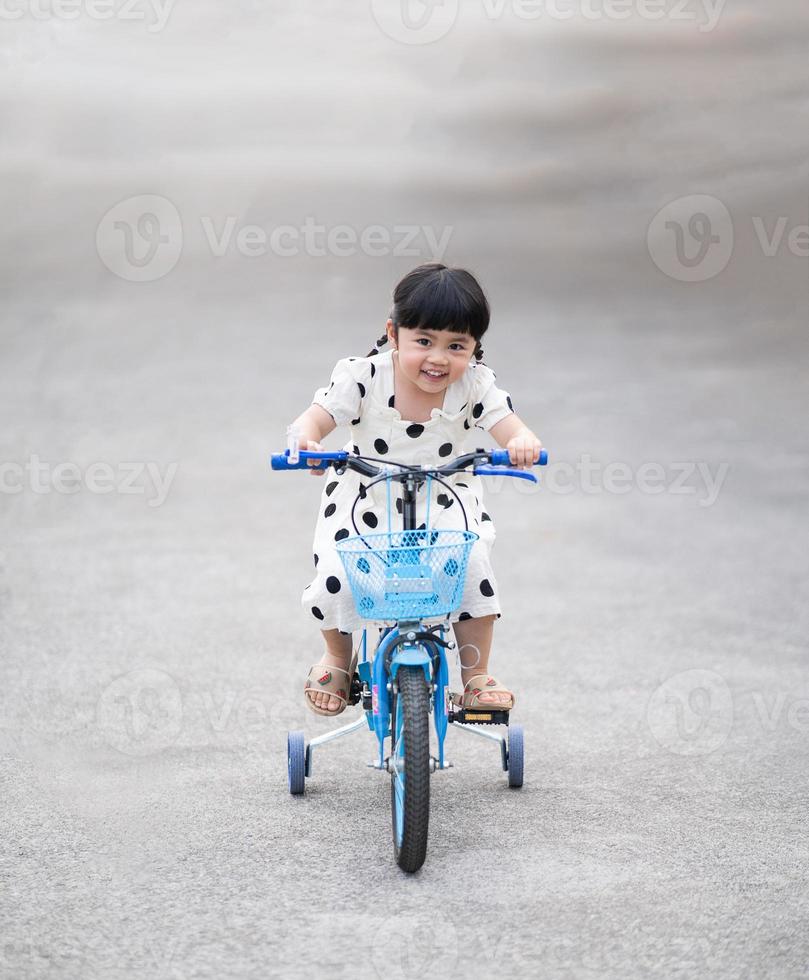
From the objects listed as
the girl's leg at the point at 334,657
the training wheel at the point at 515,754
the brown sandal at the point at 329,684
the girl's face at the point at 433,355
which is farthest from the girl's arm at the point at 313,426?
the training wheel at the point at 515,754

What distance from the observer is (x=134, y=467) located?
9.40 meters

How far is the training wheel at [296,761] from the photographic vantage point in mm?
3812

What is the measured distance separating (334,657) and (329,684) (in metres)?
0.09

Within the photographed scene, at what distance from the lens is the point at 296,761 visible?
382 centimetres

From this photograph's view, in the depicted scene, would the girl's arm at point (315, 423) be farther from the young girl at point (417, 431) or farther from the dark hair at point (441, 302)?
the dark hair at point (441, 302)

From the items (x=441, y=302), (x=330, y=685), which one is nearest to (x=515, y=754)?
(x=330, y=685)

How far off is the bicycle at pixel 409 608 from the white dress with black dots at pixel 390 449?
A: 0.17 meters

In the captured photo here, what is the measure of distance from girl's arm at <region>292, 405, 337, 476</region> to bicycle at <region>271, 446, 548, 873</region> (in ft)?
0.32

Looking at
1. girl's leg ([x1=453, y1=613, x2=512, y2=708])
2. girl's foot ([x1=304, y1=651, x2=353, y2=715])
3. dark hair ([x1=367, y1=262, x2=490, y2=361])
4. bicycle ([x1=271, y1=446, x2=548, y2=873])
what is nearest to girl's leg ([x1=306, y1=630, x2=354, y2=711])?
girl's foot ([x1=304, y1=651, x2=353, y2=715])

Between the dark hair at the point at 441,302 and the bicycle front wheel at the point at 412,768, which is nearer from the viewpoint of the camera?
the bicycle front wheel at the point at 412,768

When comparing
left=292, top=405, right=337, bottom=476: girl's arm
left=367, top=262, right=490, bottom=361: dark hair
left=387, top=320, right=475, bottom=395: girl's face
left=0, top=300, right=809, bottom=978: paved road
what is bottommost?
left=0, top=300, right=809, bottom=978: paved road

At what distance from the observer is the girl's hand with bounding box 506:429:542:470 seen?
3.32 metres

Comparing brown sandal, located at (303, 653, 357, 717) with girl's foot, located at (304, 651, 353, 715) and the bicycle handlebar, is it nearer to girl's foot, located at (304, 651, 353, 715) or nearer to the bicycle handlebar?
girl's foot, located at (304, 651, 353, 715)

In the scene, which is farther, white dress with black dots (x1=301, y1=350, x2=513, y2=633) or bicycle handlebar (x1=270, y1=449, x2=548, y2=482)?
white dress with black dots (x1=301, y1=350, x2=513, y2=633)
